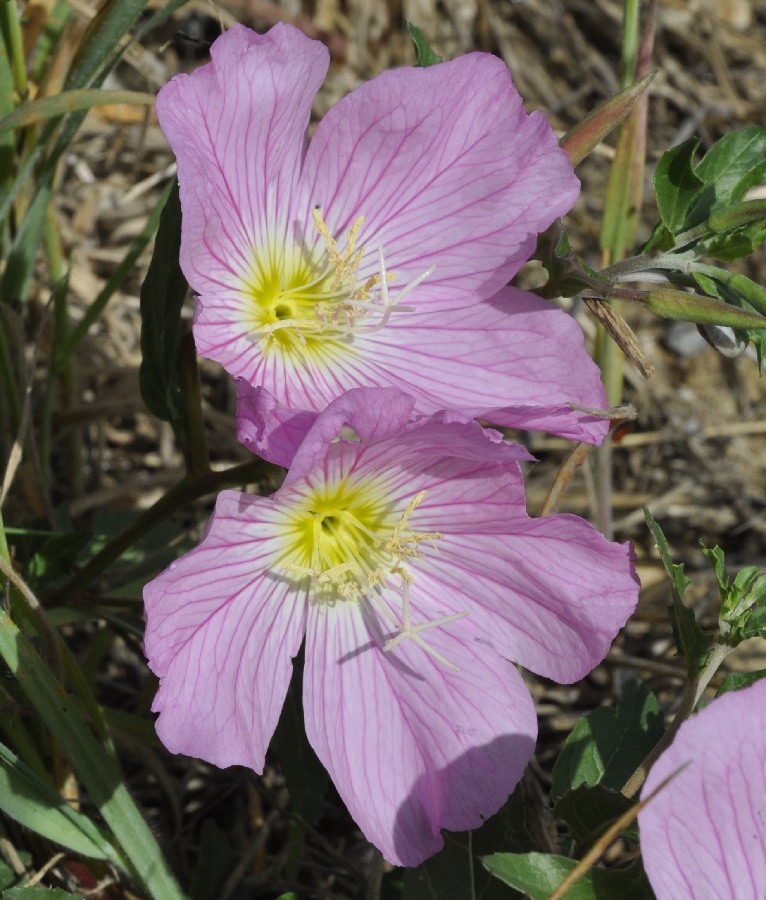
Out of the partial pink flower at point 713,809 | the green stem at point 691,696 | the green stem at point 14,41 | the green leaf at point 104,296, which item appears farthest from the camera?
the green leaf at point 104,296

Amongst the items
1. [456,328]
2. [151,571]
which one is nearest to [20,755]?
[151,571]

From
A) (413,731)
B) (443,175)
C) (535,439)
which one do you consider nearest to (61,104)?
(443,175)

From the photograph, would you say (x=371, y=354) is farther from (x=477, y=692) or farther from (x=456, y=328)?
(x=477, y=692)

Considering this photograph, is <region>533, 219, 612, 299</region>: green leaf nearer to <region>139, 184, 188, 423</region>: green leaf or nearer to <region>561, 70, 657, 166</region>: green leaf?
<region>561, 70, 657, 166</region>: green leaf

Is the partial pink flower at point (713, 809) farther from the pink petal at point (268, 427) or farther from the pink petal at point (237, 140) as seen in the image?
the pink petal at point (237, 140)

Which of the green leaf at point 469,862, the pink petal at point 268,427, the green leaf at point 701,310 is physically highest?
the green leaf at point 701,310

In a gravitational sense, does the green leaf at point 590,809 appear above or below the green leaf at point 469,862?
above

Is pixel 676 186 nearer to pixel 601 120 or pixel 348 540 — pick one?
pixel 601 120

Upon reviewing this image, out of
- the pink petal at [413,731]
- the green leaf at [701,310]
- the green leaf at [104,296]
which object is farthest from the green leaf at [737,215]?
the green leaf at [104,296]
